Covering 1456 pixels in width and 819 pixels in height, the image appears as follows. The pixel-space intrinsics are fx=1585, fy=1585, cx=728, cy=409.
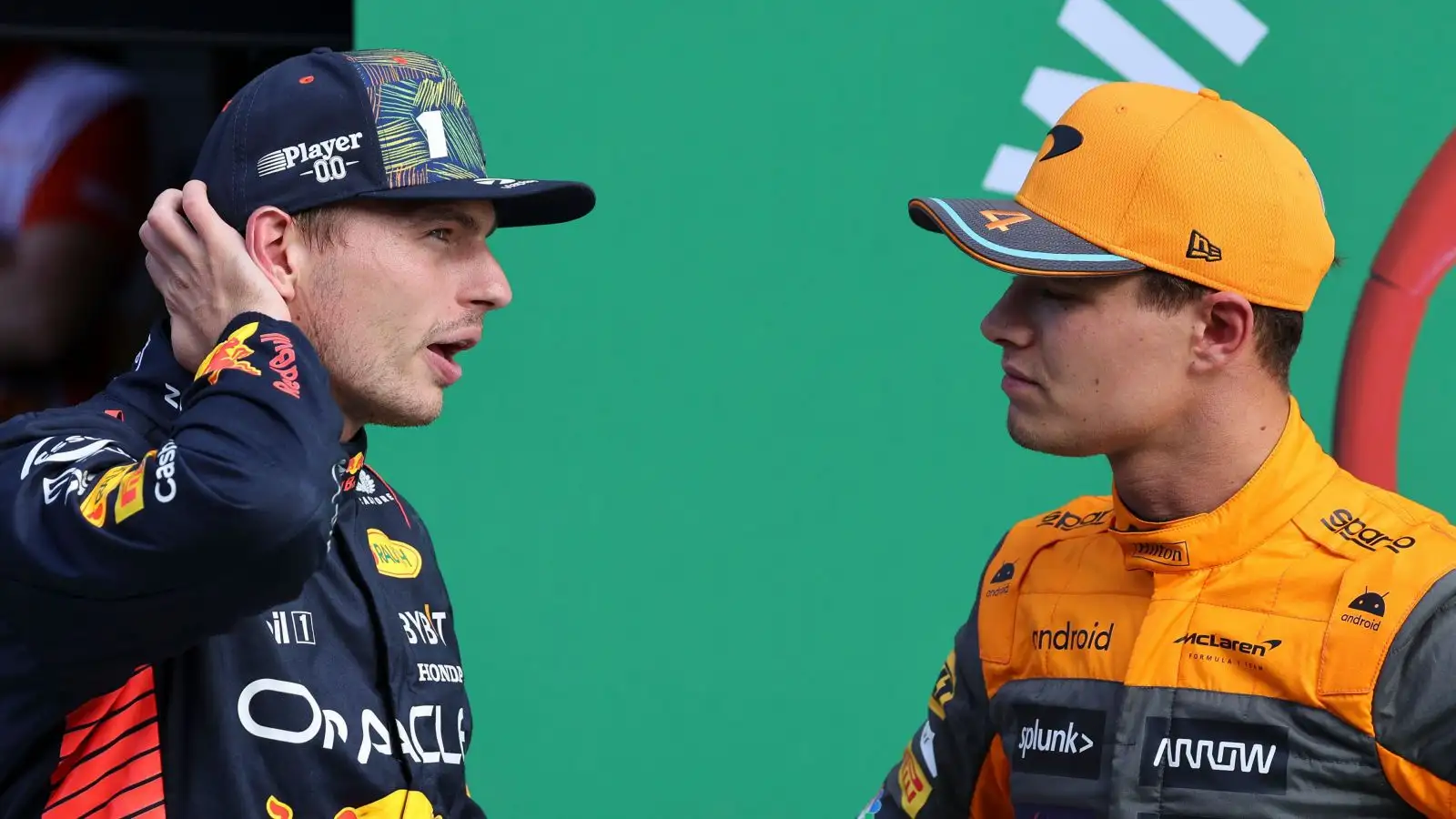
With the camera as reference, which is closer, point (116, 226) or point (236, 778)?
point (236, 778)

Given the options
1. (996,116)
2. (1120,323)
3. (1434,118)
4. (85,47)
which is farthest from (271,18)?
(1434,118)

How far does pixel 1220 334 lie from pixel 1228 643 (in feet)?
1.23

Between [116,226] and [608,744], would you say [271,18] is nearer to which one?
[116,226]

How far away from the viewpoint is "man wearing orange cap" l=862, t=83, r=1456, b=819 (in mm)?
1786

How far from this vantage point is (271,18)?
10.0ft

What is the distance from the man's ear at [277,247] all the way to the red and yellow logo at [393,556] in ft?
1.06

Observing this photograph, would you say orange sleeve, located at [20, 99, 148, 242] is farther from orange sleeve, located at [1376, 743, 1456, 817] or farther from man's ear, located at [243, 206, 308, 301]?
orange sleeve, located at [1376, 743, 1456, 817]

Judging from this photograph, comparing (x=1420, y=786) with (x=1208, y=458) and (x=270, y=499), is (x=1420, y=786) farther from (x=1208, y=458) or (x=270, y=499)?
(x=270, y=499)

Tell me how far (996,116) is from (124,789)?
2143mm

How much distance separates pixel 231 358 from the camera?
153 centimetres

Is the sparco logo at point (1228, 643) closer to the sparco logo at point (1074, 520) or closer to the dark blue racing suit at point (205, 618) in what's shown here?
the sparco logo at point (1074, 520)

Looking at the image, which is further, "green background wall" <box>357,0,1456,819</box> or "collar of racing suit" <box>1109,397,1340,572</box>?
"green background wall" <box>357,0,1456,819</box>

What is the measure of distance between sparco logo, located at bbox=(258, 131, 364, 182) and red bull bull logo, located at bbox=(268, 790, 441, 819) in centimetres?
68

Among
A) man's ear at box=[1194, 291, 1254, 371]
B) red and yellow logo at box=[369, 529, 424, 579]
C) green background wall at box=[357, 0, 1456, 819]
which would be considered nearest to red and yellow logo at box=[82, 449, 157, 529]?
red and yellow logo at box=[369, 529, 424, 579]
